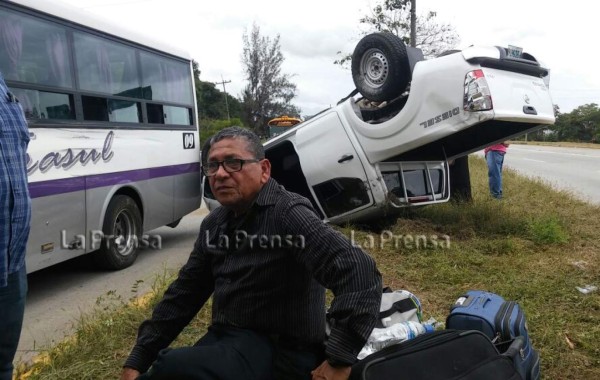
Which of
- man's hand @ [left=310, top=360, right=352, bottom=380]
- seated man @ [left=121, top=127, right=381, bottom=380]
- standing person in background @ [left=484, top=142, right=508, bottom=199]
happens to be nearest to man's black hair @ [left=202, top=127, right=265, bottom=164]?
seated man @ [left=121, top=127, right=381, bottom=380]

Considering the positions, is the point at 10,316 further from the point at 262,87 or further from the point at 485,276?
the point at 262,87

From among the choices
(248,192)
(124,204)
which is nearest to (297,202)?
(248,192)

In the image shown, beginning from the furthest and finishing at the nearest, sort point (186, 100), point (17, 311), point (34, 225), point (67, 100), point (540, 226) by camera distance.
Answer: point (186, 100), point (540, 226), point (67, 100), point (34, 225), point (17, 311)

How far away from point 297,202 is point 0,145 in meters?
1.16

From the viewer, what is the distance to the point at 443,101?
16.0 ft

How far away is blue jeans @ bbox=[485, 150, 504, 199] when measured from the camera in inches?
330

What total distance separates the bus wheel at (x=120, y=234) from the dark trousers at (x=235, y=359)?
370cm

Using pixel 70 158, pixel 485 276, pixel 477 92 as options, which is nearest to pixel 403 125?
pixel 477 92

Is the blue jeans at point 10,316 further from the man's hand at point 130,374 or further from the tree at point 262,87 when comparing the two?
the tree at point 262,87

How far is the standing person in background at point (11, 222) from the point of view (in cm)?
192

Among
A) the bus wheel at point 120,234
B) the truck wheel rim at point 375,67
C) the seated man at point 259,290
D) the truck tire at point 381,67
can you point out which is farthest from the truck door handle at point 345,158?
the seated man at point 259,290

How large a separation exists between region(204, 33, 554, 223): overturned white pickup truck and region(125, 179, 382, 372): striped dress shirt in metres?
3.39

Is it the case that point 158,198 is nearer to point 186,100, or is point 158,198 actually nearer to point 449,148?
point 186,100

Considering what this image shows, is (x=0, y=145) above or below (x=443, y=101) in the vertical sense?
below
